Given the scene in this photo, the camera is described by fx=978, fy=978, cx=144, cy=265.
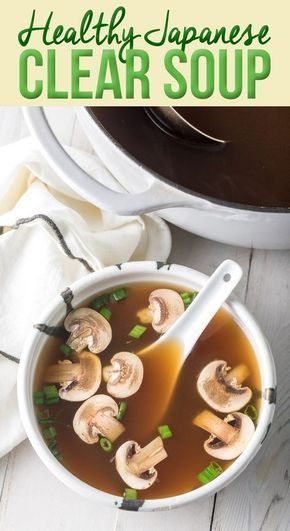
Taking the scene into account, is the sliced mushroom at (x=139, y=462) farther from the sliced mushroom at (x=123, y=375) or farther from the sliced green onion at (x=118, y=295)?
the sliced green onion at (x=118, y=295)

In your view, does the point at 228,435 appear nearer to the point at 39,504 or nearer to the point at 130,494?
the point at 130,494

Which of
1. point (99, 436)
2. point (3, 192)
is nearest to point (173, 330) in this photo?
point (99, 436)

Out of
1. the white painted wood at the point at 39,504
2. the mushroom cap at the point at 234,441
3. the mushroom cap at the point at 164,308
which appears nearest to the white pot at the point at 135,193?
the mushroom cap at the point at 164,308

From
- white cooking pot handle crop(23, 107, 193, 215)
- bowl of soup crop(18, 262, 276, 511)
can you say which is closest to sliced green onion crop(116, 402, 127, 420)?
bowl of soup crop(18, 262, 276, 511)

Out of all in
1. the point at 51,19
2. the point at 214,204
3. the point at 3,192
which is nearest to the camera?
the point at 214,204

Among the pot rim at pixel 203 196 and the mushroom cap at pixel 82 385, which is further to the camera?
the mushroom cap at pixel 82 385

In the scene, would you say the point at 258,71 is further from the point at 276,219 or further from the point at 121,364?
the point at 121,364
